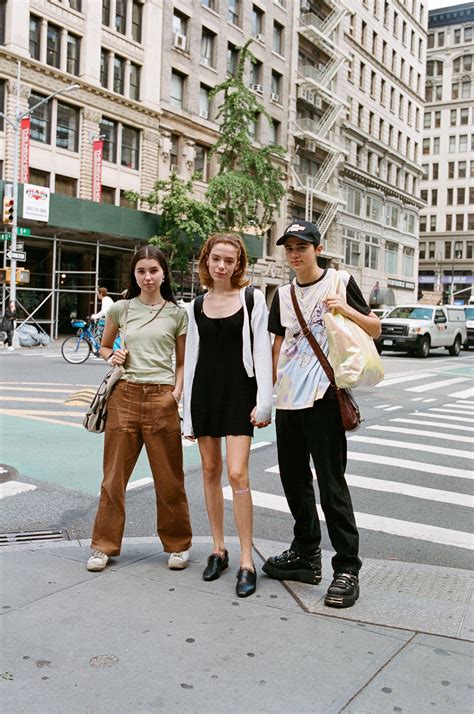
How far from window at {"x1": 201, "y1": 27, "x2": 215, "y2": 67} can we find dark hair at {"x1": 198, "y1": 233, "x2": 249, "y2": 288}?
4007 centimetres

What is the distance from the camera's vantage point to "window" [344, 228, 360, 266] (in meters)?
58.2

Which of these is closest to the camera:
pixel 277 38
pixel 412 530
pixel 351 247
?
pixel 412 530

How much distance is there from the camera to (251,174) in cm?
3722

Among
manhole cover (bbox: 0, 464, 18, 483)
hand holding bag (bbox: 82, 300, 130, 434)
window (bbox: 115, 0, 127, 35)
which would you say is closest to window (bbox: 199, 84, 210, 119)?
window (bbox: 115, 0, 127, 35)

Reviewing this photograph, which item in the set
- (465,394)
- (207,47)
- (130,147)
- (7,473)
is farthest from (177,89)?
(7,473)

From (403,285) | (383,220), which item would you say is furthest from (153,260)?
(403,285)

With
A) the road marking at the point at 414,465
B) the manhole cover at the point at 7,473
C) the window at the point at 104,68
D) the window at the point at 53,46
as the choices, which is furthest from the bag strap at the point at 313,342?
the window at the point at 104,68

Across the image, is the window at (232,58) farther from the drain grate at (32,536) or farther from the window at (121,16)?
the drain grate at (32,536)

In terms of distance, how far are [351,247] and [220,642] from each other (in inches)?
2255

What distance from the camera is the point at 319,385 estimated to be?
4.01 metres

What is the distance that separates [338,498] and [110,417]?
4.88ft

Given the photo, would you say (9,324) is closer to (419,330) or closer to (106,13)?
(419,330)

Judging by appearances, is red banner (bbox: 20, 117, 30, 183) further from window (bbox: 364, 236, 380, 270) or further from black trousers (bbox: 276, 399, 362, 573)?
window (bbox: 364, 236, 380, 270)

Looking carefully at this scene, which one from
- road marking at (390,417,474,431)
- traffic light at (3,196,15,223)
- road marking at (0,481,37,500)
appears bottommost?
road marking at (0,481,37,500)
